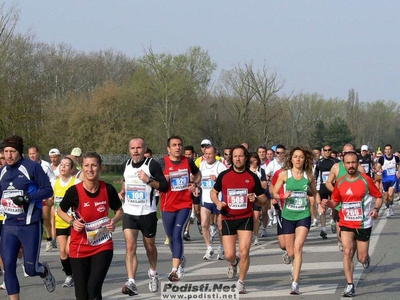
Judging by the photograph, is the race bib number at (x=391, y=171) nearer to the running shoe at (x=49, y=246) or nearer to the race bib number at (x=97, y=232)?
the running shoe at (x=49, y=246)

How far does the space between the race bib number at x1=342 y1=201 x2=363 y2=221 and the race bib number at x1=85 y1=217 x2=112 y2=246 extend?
138 inches

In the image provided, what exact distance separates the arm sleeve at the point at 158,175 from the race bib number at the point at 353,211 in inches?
92.9

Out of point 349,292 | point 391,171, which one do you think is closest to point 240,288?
point 349,292

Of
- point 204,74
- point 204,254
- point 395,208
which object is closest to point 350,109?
point 204,74

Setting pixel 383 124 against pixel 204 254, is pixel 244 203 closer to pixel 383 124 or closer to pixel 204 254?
pixel 204 254

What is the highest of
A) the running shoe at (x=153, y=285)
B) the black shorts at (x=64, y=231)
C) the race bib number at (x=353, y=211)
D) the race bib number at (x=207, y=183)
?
the race bib number at (x=207, y=183)

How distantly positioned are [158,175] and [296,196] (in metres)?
1.88

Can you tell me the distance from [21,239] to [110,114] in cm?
5527

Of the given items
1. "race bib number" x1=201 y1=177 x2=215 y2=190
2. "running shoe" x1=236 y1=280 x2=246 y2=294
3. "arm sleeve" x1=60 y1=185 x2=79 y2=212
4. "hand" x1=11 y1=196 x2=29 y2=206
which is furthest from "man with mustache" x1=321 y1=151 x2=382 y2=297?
"race bib number" x1=201 y1=177 x2=215 y2=190

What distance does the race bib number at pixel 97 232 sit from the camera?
22.9ft

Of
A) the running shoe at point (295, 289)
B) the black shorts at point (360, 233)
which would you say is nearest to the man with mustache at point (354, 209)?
the black shorts at point (360, 233)

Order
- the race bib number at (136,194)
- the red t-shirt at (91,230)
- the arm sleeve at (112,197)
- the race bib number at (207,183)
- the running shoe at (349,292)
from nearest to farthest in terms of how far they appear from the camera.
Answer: the red t-shirt at (91,230), the arm sleeve at (112,197), the running shoe at (349,292), the race bib number at (136,194), the race bib number at (207,183)

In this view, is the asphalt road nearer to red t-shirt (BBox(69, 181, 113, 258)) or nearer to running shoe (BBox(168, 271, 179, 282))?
running shoe (BBox(168, 271, 179, 282))

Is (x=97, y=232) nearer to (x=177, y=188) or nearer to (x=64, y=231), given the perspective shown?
(x=64, y=231)
